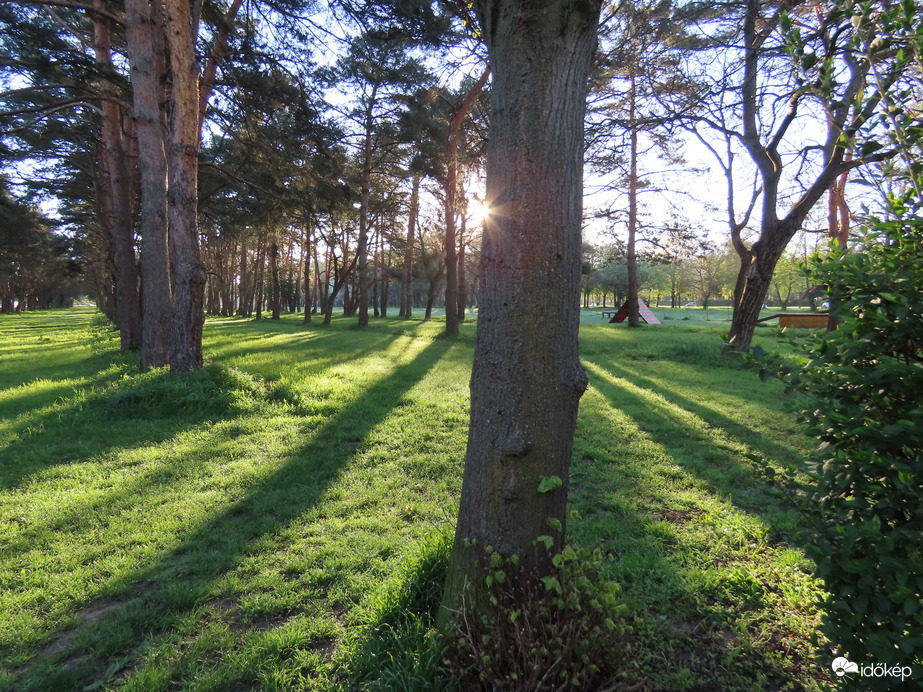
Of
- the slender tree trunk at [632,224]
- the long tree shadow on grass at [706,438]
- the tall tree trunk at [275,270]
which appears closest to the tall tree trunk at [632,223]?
the slender tree trunk at [632,224]

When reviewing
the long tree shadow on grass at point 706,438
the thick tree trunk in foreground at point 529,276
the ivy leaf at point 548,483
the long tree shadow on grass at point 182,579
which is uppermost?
the thick tree trunk in foreground at point 529,276

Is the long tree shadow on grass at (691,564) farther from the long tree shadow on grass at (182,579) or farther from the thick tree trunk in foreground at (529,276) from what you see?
the long tree shadow on grass at (182,579)

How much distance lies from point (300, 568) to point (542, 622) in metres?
1.81

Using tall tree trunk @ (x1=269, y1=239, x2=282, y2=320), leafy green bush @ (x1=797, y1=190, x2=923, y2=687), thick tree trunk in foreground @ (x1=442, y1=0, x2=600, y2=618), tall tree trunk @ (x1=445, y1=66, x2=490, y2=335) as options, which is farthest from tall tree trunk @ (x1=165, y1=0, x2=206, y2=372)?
tall tree trunk @ (x1=269, y1=239, x2=282, y2=320)

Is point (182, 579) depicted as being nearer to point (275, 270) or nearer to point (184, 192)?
point (184, 192)

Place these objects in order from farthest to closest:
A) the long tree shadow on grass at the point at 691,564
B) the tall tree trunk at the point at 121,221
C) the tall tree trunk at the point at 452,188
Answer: the tall tree trunk at the point at 452,188 → the tall tree trunk at the point at 121,221 → the long tree shadow on grass at the point at 691,564

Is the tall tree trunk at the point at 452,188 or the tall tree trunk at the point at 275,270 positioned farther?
the tall tree trunk at the point at 275,270

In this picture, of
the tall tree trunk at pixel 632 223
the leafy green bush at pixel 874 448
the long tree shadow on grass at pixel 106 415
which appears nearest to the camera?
the leafy green bush at pixel 874 448

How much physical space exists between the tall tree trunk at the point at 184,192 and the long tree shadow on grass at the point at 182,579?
3.87 meters

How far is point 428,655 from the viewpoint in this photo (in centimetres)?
179

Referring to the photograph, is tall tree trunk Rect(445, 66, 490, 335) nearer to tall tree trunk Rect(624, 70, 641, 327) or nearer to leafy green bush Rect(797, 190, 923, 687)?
tall tree trunk Rect(624, 70, 641, 327)

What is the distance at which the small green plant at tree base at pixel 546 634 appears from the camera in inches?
60.6

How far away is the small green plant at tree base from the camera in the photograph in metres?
1.54

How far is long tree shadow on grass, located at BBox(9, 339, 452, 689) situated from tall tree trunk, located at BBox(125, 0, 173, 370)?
5.45 meters
